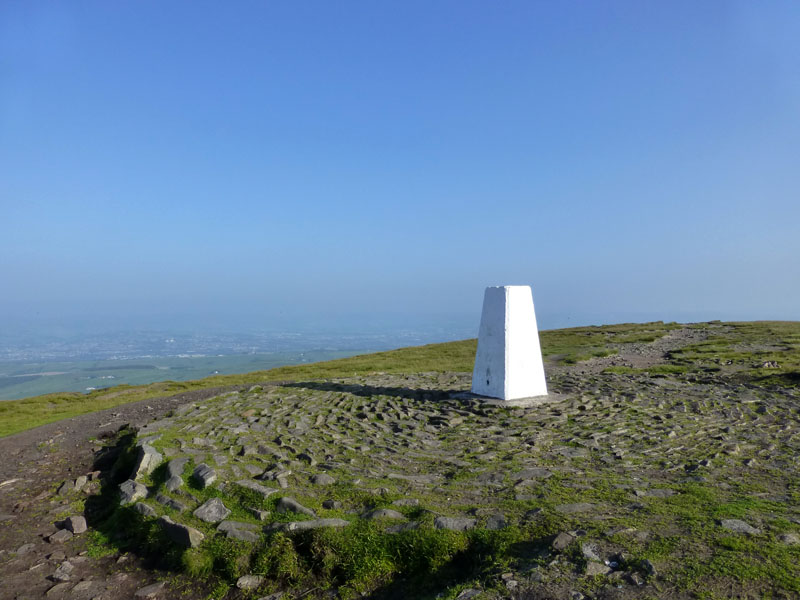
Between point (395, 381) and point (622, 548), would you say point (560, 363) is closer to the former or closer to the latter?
point (395, 381)

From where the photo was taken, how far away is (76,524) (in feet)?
29.0

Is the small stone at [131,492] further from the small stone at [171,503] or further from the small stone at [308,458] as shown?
the small stone at [308,458]

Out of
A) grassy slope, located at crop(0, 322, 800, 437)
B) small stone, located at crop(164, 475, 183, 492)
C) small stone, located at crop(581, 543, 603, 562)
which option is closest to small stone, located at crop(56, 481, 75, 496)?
small stone, located at crop(164, 475, 183, 492)

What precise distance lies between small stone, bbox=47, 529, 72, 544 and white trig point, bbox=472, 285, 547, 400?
1116 centimetres

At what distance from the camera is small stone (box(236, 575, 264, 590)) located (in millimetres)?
6410

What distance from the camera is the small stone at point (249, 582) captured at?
641 centimetres

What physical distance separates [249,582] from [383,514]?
2025 millimetres

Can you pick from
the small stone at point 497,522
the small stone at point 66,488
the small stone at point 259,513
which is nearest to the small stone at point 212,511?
the small stone at point 259,513

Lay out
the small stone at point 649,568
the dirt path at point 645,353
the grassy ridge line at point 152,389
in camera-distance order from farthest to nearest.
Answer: the dirt path at point 645,353 → the grassy ridge line at point 152,389 → the small stone at point 649,568

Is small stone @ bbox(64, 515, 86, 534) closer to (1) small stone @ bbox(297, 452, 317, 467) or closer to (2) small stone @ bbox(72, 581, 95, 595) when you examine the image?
(2) small stone @ bbox(72, 581, 95, 595)

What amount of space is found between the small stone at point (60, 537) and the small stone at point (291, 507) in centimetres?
382

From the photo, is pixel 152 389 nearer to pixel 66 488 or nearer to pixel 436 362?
pixel 436 362

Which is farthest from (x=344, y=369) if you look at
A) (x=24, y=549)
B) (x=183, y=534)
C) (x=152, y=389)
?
(x=183, y=534)

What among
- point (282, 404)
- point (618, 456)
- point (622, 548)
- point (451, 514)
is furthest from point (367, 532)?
point (282, 404)
